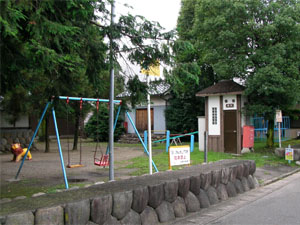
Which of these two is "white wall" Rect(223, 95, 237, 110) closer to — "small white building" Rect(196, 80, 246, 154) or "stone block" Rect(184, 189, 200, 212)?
"small white building" Rect(196, 80, 246, 154)

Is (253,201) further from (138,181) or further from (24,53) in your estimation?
(24,53)

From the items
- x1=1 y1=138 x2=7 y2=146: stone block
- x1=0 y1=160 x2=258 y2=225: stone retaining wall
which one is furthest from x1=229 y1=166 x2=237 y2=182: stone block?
x1=1 y1=138 x2=7 y2=146: stone block

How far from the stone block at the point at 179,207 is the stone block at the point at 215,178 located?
1.26 metres

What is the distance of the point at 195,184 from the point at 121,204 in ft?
7.52

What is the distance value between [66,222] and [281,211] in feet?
15.3

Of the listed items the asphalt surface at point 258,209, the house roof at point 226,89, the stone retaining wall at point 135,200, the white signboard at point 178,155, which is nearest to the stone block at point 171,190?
the stone retaining wall at point 135,200

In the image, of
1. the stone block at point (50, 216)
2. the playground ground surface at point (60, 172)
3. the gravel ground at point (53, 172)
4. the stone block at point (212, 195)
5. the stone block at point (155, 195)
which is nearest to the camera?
the stone block at point (50, 216)

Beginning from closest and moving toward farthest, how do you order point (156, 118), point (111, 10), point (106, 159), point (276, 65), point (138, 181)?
point (138, 181)
point (111, 10)
point (106, 159)
point (276, 65)
point (156, 118)

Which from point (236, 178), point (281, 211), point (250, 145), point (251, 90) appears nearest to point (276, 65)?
point (251, 90)

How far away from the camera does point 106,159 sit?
36.3 feet

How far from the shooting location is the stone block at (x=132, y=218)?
17.8 ft

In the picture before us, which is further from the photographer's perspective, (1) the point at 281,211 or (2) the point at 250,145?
(2) the point at 250,145

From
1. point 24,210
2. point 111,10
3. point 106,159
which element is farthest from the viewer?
point 106,159

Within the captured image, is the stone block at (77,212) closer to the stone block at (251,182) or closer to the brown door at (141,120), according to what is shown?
the stone block at (251,182)
